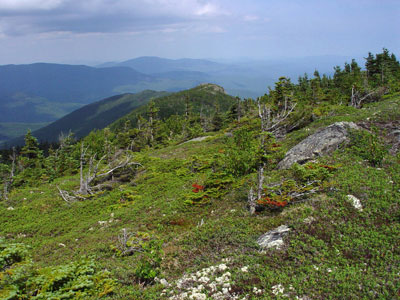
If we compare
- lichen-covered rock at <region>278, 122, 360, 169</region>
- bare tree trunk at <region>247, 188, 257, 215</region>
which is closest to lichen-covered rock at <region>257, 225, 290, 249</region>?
bare tree trunk at <region>247, 188, 257, 215</region>

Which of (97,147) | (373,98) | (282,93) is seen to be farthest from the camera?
(97,147)

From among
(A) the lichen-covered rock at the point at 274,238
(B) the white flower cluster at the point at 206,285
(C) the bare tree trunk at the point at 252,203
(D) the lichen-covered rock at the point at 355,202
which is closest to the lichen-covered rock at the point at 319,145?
(D) the lichen-covered rock at the point at 355,202

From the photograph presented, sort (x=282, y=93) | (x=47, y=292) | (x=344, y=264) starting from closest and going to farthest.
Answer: (x=47, y=292) → (x=344, y=264) → (x=282, y=93)

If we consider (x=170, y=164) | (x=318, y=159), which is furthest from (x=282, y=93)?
(x=318, y=159)

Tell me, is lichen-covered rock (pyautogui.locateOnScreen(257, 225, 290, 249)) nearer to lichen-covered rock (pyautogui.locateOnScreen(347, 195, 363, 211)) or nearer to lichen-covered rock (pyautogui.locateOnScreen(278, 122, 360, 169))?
lichen-covered rock (pyautogui.locateOnScreen(347, 195, 363, 211))

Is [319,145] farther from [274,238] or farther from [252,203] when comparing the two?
[274,238]

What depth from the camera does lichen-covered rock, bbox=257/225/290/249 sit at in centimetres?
844

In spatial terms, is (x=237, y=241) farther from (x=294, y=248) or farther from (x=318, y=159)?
(x=318, y=159)

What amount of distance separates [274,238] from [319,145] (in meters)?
9.62

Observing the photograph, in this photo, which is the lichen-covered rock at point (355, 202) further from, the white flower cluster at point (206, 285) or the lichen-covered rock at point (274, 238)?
the white flower cluster at point (206, 285)

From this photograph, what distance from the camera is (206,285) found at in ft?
23.7

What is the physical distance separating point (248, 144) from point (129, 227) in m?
10.4

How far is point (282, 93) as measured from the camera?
37.7 meters

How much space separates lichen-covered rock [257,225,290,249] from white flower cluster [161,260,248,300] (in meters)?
1.39
